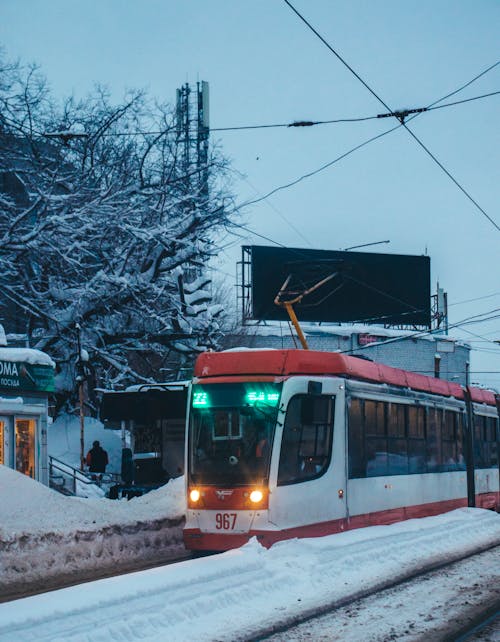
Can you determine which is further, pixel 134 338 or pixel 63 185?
pixel 134 338

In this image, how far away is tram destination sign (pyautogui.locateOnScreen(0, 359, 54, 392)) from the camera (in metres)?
22.7

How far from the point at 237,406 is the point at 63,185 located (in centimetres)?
1519

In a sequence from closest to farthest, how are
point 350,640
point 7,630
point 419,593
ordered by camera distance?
point 7,630
point 350,640
point 419,593

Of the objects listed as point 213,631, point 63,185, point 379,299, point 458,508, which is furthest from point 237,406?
point 379,299

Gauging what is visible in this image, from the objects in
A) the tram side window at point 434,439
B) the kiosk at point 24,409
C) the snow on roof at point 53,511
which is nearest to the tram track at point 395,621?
the snow on roof at point 53,511

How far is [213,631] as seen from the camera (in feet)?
27.2

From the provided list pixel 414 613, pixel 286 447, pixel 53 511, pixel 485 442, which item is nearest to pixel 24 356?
pixel 53 511

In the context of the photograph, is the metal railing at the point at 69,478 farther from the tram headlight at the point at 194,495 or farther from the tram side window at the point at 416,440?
the tram headlight at the point at 194,495

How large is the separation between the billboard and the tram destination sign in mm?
29943

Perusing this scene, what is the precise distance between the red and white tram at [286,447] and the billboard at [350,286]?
1431 inches

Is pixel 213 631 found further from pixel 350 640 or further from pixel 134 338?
pixel 134 338

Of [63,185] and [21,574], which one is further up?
[63,185]

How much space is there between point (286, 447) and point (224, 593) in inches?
184

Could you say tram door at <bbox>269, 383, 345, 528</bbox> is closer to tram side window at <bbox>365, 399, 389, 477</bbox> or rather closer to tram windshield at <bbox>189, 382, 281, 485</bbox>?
tram windshield at <bbox>189, 382, 281, 485</bbox>
